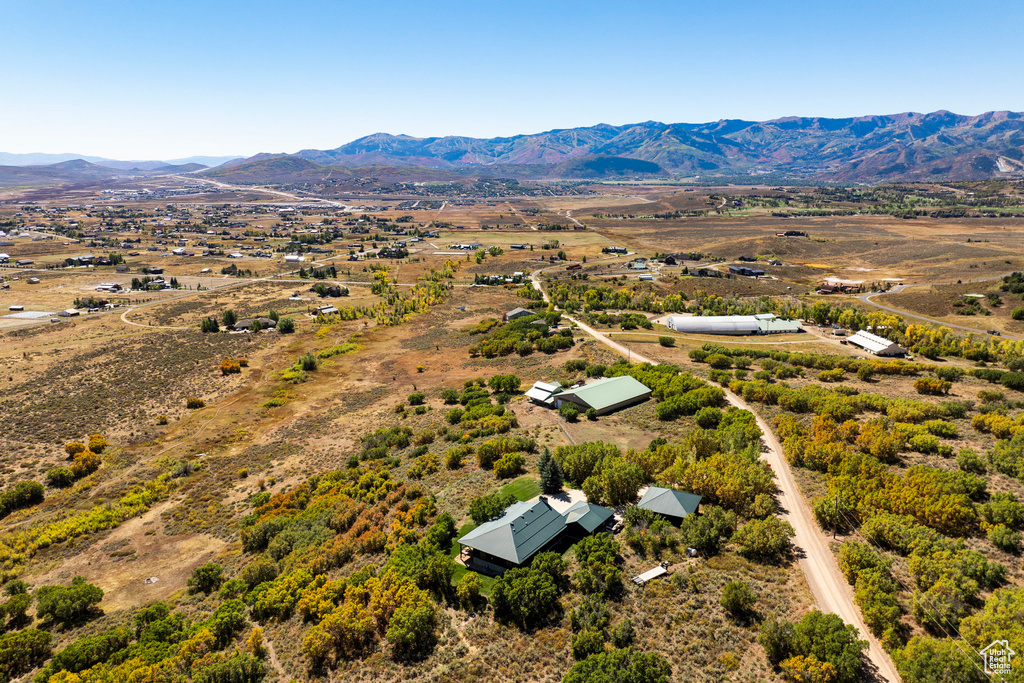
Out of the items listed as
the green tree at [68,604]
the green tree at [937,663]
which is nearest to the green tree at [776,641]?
the green tree at [937,663]

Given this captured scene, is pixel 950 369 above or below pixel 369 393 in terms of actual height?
above

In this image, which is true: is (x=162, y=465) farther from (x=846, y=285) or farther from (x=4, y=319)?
(x=846, y=285)

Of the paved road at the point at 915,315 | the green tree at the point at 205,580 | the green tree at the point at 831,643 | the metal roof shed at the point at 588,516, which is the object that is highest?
the green tree at the point at 831,643

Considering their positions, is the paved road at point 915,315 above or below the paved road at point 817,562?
below

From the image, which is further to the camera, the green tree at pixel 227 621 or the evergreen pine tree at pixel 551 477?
the evergreen pine tree at pixel 551 477

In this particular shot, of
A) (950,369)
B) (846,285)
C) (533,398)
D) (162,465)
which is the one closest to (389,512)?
(533,398)

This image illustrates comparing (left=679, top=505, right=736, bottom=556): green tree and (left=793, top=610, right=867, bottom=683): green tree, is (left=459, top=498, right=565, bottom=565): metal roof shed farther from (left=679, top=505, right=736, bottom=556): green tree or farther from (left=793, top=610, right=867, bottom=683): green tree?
(left=793, top=610, right=867, bottom=683): green tree

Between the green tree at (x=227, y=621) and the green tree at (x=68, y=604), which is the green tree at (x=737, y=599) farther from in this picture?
the green tree at (x=68, y=604)

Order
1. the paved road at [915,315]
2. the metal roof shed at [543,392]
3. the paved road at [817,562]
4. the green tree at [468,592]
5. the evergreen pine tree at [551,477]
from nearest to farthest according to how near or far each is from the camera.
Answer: the paved road at [817,562] < the green tree at [468,592] < the evergreen pine tree at [551,477] < the metal roof shed at [543,392] < the paved road at [915,315]
